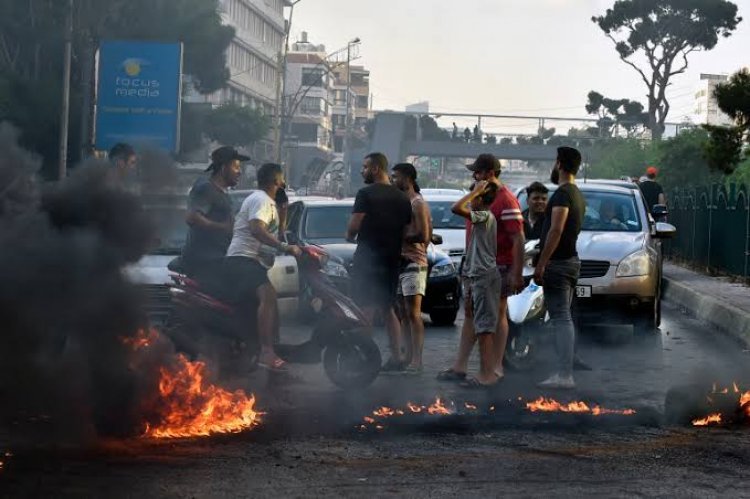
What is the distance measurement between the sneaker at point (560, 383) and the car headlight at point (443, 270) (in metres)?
5.38

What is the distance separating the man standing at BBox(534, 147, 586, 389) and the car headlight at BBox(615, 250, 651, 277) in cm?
396

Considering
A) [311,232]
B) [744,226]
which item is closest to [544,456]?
[311,232]

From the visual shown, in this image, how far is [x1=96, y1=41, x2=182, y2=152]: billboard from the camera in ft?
97.1

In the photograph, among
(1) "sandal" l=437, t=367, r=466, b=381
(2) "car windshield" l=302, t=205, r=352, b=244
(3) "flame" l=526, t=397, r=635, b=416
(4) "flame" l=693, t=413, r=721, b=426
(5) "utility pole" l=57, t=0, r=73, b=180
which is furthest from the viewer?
(5) "utility pole" l=57, t=0, r=73, b=180

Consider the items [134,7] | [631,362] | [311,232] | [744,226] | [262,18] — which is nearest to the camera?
[631,362]

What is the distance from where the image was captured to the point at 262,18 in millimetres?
105875

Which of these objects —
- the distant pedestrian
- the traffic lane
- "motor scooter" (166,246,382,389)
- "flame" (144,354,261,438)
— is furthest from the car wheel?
"flame" (144,354,261,438)

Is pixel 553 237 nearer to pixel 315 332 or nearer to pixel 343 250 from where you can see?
pixel 315 332

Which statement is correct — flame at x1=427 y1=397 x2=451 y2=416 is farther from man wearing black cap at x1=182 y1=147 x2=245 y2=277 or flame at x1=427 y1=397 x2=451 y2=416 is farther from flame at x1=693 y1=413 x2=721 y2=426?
man wearing black cap at x1=182 y1=147 x2=245 y2=277

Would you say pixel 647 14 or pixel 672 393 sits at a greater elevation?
pixel 647 14

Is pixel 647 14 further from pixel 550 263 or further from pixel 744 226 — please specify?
pixel 550 263

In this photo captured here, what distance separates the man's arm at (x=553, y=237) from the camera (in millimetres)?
10477

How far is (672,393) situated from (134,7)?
2723cm

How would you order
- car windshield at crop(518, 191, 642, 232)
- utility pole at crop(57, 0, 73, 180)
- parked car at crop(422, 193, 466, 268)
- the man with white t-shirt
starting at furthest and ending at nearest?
1. utility pole at crop(57, 0, 73, 180)
2. parked car at crop(422, 193, 466, 268)
3. car windshield at crop(518, 191, 642, 232)
4. the man with white t-shirt
